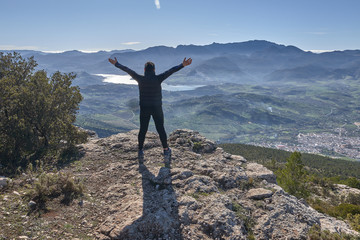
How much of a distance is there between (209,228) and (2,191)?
332 inches

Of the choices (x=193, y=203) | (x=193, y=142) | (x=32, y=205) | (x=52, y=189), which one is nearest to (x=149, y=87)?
(x=193, y=203)

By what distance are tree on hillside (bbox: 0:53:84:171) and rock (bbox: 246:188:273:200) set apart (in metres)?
12.0

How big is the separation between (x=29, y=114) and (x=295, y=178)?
82.1 ft

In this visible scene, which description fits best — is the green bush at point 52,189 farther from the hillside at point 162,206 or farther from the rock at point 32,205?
the hillside at point 162,206

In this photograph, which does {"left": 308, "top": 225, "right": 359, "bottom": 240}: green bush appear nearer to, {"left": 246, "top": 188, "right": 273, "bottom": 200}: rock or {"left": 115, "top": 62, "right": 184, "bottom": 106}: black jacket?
{"left": 246, "top": 188, "right": 273, "bottom": 200}: rock

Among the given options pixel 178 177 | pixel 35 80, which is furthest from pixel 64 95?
pixel 178 177

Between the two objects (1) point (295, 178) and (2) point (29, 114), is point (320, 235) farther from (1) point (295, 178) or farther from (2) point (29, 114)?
(2) point (29, 114)

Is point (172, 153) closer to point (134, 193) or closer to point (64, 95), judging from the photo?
point (134, 193)

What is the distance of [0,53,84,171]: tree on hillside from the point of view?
12164mm

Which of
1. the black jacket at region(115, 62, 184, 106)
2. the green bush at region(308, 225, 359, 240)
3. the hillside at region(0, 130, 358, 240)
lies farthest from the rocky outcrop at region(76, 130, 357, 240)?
the black jacket at region(115, 62, 184, 106)

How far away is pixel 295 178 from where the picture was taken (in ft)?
74.0

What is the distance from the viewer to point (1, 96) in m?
12.1

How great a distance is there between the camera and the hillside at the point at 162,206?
7152mm

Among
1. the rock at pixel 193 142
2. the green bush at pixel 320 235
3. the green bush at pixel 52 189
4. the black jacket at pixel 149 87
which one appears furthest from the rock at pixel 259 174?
the green bush at pixel 52 189
